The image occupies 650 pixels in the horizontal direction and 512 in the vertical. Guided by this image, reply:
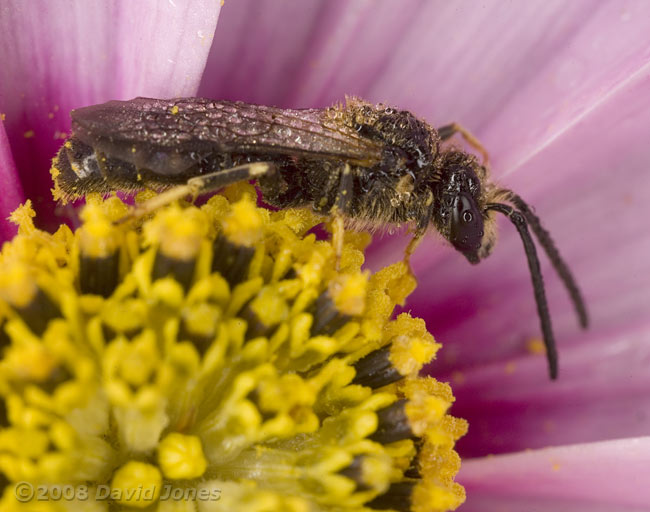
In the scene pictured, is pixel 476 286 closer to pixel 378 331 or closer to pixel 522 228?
pixel 522 228

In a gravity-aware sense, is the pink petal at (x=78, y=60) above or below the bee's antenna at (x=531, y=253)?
above

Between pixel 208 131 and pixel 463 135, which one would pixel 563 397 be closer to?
pixel 463 135

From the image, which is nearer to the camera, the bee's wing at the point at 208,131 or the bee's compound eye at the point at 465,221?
the bee's wing at the point at 208,131

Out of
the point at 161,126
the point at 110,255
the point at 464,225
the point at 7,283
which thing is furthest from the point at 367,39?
the point at 7,283

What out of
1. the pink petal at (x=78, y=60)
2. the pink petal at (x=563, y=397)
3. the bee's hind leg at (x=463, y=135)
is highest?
the bee's hind leg at (x=463, y=135)

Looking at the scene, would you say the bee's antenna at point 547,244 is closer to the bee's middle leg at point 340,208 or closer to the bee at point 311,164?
the bee at point 311,164

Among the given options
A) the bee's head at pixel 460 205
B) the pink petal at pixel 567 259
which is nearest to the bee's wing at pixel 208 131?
the bee's head at pixel 460 205

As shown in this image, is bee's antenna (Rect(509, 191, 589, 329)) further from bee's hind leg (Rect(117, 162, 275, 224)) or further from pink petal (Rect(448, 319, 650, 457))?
bee's hind leg (Rect(117, 162, 275, 224))

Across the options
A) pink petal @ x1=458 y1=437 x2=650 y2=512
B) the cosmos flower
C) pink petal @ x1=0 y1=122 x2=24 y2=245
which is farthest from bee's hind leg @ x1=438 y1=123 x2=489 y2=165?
pink petal @ x1=0 y1=122 x2=24 y2=245
